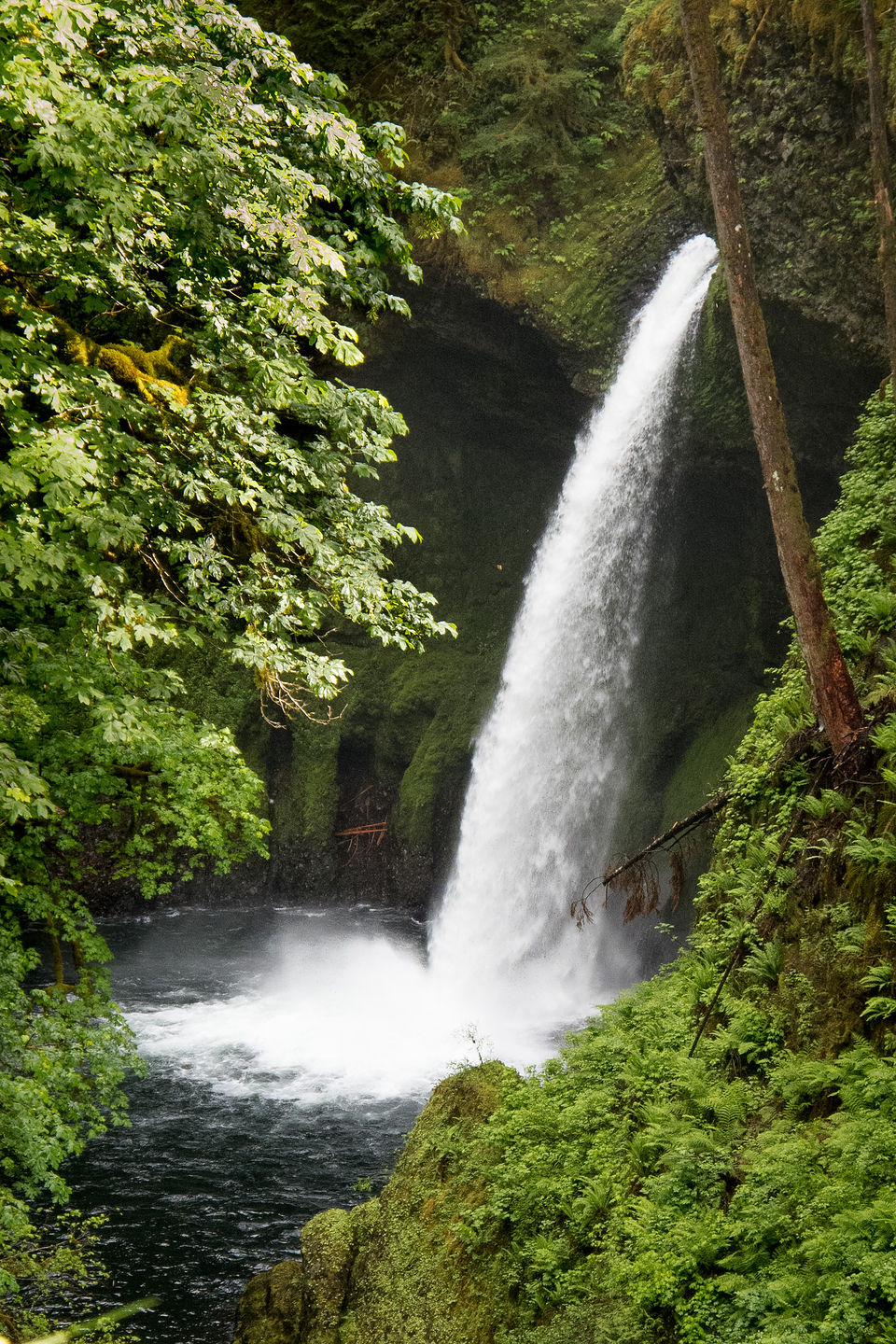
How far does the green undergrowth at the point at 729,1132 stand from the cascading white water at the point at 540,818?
7.09 metres

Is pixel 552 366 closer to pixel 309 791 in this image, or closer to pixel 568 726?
pixel 568 726

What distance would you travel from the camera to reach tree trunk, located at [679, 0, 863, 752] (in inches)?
274

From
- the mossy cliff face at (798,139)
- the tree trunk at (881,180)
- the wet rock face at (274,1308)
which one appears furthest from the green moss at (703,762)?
the wet rock face at (274,1308)

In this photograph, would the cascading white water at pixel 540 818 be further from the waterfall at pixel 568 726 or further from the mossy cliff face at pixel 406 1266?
the mossy cliff face at pixel 406 1266

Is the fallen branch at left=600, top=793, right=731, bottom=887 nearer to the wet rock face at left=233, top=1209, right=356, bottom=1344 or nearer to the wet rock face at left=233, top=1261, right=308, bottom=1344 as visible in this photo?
the wet rock face at left=233, top=1209, right=356, bottom=1344

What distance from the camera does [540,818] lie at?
18.0 metres

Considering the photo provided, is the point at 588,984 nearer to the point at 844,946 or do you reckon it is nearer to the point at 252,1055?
the point at 252,1055

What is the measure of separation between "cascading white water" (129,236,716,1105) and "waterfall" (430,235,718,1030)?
0.03 m

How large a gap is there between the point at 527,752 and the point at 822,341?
30.6 feet

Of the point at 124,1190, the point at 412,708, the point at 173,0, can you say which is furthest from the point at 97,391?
the point at 412,708

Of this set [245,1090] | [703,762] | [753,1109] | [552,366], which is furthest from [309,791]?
[753,1109]

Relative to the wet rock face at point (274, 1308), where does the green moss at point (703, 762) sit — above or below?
above

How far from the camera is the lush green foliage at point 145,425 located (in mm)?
4734

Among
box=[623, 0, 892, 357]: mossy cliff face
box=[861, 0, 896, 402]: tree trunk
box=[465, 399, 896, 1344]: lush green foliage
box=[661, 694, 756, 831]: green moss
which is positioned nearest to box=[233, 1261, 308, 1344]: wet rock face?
box=[465, 399, 896, 1344]: lush green foliage
